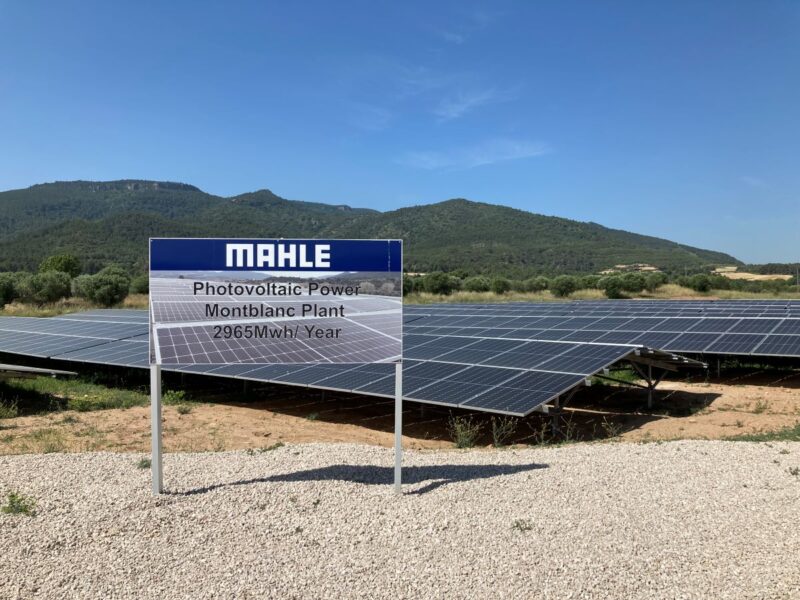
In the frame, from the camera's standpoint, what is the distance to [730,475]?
332 inches

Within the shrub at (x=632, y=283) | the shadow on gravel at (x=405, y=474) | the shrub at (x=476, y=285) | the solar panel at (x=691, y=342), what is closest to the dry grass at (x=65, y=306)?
the shrub at (x=476, y=285)

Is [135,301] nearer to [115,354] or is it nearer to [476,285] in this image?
[476,285]

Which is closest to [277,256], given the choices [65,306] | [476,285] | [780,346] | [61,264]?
[780,346]

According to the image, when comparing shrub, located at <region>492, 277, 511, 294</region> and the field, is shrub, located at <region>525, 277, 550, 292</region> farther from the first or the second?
the field

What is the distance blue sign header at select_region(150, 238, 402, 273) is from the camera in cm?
764

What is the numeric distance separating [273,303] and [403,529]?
3.31 metres

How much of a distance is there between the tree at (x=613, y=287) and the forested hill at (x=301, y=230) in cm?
2305

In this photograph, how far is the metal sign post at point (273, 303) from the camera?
762 centimetres

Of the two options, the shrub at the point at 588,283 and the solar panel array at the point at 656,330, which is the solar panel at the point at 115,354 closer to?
the solar panel array at the point at 656,330

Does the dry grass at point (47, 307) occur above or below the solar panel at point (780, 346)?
below

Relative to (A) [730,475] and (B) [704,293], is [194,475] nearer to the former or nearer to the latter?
(A) [730,475]

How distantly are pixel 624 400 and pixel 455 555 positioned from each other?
43.7 feet

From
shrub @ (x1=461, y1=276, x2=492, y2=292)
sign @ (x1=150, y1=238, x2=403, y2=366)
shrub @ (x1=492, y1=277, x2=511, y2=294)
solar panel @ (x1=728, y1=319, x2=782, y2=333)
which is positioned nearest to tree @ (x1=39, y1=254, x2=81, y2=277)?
shrub @ (x1=461, y1=276, x2=492, y2=292)

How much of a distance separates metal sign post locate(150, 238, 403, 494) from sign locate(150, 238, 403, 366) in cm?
1
